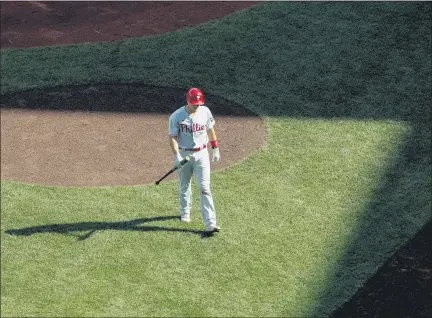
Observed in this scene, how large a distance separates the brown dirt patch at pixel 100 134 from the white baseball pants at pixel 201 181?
4.24ft

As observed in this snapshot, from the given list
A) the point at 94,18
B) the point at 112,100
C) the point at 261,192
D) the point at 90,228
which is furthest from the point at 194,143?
the point at 94,18

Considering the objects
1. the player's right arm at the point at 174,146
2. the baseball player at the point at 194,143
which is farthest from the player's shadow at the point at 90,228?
the player's right arm at the point at 174,146

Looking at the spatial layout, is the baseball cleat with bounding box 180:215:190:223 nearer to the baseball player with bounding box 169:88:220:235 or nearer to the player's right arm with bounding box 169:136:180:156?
the baseball player with bounding box 169:88:220:235

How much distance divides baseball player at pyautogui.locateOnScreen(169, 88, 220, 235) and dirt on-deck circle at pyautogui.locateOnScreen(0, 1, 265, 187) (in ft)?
5.13

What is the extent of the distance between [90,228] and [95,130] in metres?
2.73

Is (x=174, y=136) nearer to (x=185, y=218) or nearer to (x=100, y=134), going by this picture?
(x=185, y=218)

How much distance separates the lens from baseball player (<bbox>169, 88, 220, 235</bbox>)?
426 inches

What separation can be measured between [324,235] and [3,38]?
831 cm

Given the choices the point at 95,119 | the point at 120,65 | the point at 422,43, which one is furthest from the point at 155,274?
the point at 422,43

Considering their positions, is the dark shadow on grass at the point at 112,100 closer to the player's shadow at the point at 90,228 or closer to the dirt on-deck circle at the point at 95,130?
the dirt on-deck circle at the point at 95,130

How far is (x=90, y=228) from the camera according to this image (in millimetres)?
11320

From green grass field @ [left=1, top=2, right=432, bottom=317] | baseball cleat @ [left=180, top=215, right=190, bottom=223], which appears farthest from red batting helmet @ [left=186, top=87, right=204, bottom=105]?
green grass field @ [left=1, top=2, right=432, bottom=317]

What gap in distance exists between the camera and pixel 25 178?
1234cm

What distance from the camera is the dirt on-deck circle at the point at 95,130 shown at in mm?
12625
